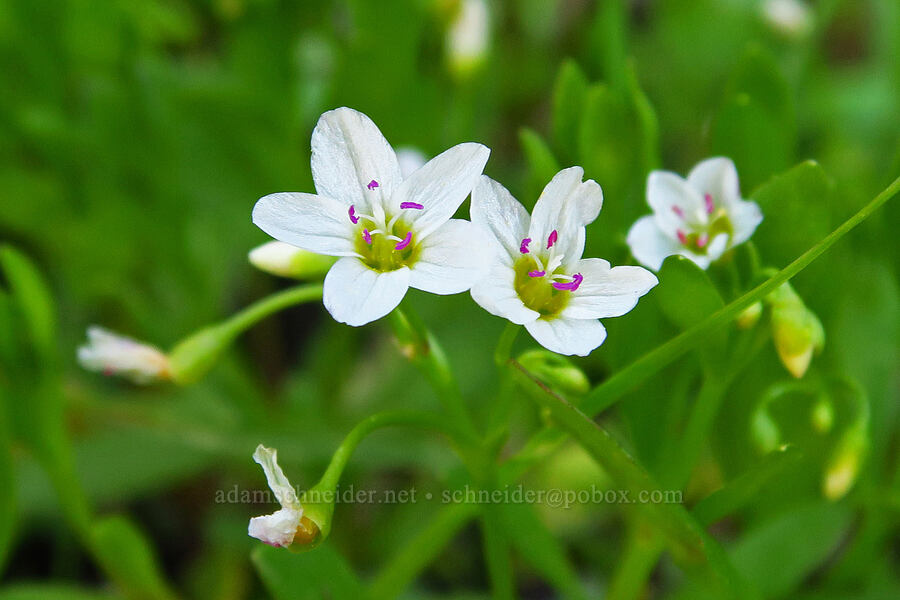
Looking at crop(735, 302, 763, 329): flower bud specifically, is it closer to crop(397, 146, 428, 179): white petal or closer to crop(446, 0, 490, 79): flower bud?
crop(397, 146, 428, 179): white petal

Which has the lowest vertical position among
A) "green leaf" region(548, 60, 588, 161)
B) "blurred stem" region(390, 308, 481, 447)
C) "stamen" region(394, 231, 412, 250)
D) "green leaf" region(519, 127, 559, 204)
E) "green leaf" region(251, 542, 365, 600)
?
"green leaf" region(251, 542, 365, 600)

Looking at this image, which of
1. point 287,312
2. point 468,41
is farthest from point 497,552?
point 287,312

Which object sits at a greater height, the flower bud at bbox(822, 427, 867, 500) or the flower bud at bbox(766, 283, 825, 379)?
the flower bud at bbox(766, 283, 825, 379)

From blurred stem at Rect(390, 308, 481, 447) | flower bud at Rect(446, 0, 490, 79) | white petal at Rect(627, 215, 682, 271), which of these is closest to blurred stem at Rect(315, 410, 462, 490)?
blurred stem at Rect(390, 308, 481, 447)

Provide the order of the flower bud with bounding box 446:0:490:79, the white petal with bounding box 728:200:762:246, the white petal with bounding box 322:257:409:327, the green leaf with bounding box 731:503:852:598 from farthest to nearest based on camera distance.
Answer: the flower bud with bounding box 446:0:490:79, the green leaf with bounding box 731:503:852:598, the white petal with bounding box 728:200:762:246, the white petal with bounding box 322:257:409:327

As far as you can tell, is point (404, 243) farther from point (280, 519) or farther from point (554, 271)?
point (280, 519)

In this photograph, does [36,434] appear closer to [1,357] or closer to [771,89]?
[1,357]

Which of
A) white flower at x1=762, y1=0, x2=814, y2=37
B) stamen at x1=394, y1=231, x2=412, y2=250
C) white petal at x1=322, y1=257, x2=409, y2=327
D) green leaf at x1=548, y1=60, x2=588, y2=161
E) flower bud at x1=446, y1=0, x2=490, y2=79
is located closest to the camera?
white petal at x1=322, y1=257, x2=409, y2=327

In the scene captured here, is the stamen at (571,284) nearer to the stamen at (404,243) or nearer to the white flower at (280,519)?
the stamen at (404,243)
